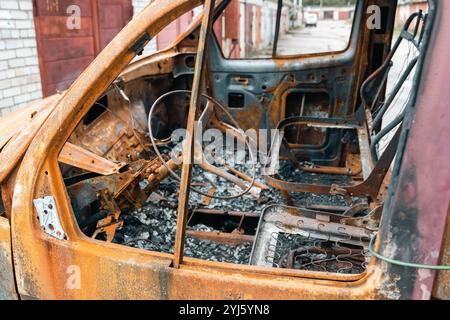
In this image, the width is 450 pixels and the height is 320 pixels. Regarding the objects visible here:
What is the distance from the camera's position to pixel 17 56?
18.8ft

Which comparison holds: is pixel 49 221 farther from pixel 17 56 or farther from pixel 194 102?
pixel 17 56

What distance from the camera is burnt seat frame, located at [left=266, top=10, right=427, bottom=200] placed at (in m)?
2.53

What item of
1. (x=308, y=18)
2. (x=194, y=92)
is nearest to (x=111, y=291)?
(x=194, y=92)

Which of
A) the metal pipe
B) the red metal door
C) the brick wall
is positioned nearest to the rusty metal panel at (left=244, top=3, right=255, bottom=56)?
the red metal door

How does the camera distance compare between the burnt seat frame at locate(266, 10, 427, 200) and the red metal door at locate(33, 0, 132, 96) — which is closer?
the burnt seat frame at locate(266, 10, 427, 200)

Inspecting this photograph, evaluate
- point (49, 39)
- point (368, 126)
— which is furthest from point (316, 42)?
point (368, 126)

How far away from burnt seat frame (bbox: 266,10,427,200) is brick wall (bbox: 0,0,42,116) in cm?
405

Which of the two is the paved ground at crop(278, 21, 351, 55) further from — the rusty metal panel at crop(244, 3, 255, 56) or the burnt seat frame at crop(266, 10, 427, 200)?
the rusty metal panel at crop(244, 3, 255, 56)

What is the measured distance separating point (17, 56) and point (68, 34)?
1195 millimetres

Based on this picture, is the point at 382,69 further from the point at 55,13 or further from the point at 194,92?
the point at 55,13

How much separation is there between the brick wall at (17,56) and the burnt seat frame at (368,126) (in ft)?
13.3

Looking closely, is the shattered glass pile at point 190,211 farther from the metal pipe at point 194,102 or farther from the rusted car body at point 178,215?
the metal pipe at point 194,102

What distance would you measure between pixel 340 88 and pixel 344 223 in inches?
67.8

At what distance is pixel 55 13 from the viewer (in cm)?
635
